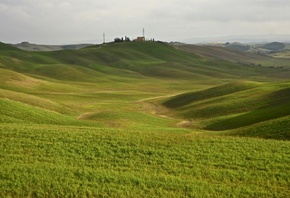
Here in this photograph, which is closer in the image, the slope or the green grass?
the green grass

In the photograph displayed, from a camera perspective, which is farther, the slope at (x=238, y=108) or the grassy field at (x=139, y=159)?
the slope at (x=238, y=108)

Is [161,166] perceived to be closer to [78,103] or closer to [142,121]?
[142,121]

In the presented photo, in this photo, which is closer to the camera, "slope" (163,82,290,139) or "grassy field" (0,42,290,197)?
"grassy field" (0,42,290,197)

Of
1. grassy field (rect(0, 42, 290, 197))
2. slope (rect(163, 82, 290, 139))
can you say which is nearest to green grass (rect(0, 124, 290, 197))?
grassy field (rect(0, 42, 290, 197))

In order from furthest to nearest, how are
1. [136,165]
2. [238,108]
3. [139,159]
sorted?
1. [238,108]
2. [139,159]
3. [136,165]

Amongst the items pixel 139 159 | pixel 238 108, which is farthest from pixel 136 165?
pixel 238 108

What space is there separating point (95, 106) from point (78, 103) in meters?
4.23

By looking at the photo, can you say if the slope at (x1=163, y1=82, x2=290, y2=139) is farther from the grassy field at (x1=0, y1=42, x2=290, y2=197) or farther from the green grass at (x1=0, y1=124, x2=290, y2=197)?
the green grass at (x1=0, y1=124, x2=290, y2=197)

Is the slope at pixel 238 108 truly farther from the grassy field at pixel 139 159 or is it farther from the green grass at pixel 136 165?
the green grass at pixel 136 165

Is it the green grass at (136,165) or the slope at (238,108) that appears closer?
the green grass at (136,165)

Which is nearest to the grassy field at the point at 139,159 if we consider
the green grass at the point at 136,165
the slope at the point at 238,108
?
the green grass at the point at 136,165

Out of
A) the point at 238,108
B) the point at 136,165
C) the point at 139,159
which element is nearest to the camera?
the point at 136,165

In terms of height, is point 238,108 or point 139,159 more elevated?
point 139,159

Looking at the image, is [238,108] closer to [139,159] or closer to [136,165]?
[139,159]
